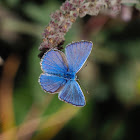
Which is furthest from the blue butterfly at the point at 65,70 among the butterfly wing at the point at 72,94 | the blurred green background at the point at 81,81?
the blurred green background at the point at 81,81

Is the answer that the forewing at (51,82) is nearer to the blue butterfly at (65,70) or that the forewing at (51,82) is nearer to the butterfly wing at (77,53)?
the blue butterfly at (65,70)

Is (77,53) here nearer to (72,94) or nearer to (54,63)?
(54,63)

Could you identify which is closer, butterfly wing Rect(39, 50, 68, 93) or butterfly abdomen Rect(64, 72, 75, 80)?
butterfly wing Rect(39, 50, 68, 93)

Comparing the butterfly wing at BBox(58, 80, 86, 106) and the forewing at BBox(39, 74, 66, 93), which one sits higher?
the forewing at BBox(39, 74, 66, 93)

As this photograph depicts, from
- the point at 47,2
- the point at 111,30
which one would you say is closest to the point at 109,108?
the point at 111,30

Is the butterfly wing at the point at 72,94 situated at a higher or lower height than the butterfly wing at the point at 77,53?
lower

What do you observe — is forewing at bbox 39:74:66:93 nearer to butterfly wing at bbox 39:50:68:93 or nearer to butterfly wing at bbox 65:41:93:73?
butterfly wing at bbox 39:50:68:93

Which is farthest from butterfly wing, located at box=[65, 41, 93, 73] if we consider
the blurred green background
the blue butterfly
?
the blurred green background

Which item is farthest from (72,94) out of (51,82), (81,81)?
(81,81)
